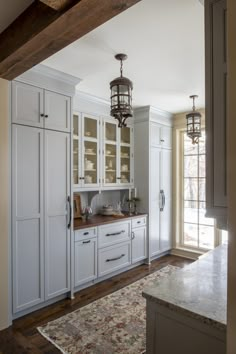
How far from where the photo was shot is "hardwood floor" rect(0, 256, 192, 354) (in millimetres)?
2158

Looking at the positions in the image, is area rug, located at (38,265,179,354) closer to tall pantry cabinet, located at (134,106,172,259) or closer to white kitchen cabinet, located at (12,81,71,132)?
tall pantry cabinet, located at (134,106,172,259)

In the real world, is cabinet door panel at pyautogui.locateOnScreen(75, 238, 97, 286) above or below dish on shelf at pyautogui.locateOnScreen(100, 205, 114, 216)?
below

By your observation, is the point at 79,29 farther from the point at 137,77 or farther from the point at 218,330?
the point at 218,330

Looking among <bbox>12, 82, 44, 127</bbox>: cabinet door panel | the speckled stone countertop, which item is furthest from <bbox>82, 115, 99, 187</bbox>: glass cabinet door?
the speckled stone countertop

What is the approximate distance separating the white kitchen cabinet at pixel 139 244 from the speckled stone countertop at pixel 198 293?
7.37 feet

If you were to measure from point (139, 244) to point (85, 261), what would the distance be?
1.17 m

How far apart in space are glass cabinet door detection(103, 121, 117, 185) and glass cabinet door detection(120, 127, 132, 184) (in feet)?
0.55

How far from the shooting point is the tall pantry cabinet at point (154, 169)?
167 inches

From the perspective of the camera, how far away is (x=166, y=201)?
4.68 metres

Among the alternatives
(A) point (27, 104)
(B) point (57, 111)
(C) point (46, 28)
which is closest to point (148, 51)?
(C) point (46, 28)

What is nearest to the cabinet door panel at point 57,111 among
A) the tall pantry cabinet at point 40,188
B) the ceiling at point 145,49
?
the tall pantry cabinet at point 40,188

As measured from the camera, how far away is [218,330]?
1.10 m

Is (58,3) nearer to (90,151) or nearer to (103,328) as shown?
(90,151)

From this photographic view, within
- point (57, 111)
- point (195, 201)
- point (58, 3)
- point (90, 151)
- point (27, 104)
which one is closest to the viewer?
point (58, 3)
